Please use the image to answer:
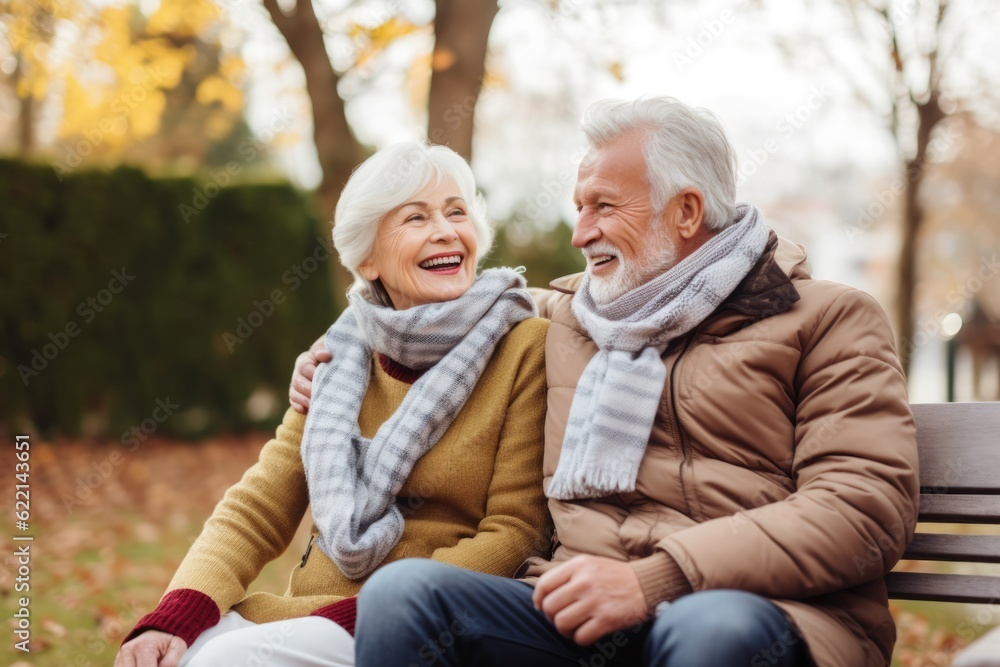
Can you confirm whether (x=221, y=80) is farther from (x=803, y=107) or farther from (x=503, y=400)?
(x=503, y=400)

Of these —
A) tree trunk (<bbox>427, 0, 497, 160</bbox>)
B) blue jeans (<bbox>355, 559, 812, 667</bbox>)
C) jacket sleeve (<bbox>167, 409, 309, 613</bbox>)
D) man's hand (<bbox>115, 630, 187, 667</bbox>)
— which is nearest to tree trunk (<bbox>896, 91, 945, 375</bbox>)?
tree trunk (<bbox>427, 0, 497, 160</bbox>)

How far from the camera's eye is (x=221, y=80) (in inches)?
262

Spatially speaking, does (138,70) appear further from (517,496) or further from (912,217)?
(912,217)

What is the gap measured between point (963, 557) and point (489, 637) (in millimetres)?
1191

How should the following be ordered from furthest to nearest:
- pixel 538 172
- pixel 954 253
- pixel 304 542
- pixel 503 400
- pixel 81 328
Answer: pixel 954 253 → pixel 538 172 → pixel 81 328 → pixel 304 542 → pixel 503 400

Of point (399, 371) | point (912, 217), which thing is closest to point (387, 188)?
point (399, 371)

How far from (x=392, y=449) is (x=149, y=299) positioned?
23.4ft

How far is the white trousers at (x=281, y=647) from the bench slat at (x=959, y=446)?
1.49 m

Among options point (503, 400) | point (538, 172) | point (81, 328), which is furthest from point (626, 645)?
point (538, 172)

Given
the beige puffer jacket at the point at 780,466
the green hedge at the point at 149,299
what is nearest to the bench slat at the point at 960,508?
the beige puffer jacket at the point at 780,466

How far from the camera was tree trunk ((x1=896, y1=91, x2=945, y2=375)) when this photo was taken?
349 inches

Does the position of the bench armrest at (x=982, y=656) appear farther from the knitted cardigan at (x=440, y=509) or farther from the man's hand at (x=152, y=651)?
the man's hand at (x=152, y=651)

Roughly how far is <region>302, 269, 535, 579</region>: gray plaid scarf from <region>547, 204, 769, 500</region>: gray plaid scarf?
35cm

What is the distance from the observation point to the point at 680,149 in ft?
8.52
